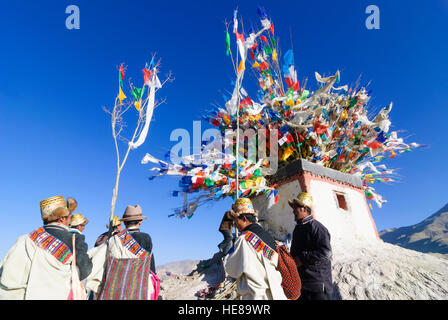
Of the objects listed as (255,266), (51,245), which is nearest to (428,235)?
(255,266)

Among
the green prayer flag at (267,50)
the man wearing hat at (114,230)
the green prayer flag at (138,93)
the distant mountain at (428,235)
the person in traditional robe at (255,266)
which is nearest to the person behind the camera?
the person in traditional robe at (255,266)

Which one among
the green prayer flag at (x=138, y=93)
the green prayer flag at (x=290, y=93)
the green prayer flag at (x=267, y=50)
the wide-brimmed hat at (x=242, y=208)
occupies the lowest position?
the wide-brimmed hat at (x=242, y=208)

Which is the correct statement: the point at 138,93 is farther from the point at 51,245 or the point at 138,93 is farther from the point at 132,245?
the point at 51,245

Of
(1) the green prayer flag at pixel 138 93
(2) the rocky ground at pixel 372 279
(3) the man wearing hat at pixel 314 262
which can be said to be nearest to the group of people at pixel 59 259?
(3) the man wearing hat at pixel 314 262

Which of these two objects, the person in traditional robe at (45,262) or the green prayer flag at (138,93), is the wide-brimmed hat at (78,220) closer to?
the person in traditional robe at (45,262)

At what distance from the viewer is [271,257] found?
3.15m

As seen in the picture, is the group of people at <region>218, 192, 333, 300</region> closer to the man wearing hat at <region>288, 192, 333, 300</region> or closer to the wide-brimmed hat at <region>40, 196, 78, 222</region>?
the man wearing hat at <region>288, 192, 333, 300</region>

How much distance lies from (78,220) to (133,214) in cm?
166

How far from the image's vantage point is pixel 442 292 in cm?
522

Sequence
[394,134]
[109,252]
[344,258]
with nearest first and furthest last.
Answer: [109,252] → [344,258] → [394,134]

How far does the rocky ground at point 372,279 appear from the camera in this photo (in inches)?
207
